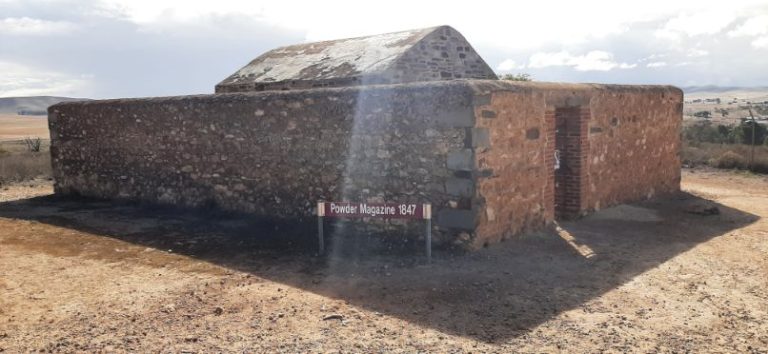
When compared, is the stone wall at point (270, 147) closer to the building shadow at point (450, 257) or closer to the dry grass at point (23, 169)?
the building shadow at point (450, 257)

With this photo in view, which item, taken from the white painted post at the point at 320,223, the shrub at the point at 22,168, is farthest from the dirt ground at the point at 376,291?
the shrub at the point at 22,168

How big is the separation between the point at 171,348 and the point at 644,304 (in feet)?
13.1

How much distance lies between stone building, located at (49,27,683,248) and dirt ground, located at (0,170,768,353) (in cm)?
59

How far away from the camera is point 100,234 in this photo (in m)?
8.77

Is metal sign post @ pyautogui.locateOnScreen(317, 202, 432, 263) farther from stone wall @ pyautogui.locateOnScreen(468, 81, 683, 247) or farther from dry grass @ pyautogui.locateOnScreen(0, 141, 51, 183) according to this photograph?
dry grass @ pyautogui.locateOnScreen(0, 141, 51, 183)

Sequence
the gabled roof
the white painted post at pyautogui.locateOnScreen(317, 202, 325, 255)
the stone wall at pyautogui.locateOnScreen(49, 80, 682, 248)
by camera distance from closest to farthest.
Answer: the white painted post at pyautogui.locateOnScreen(317, 202, 325, 255) → the stone wall at pyautogui.locateOnScreen(49, 80, 682, 248) → the gabled roof

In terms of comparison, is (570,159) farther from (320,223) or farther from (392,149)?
(320,223)

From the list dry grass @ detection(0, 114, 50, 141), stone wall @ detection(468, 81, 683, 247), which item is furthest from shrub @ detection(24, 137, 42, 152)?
dry grass @ detection(0, 114, 50, 141)

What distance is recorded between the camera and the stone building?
7.18m

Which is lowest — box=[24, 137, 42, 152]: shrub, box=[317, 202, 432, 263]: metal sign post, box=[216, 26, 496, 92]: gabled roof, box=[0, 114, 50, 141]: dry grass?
box=[317, 202, 432, 263]: metal sign post

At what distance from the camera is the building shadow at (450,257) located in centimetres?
544

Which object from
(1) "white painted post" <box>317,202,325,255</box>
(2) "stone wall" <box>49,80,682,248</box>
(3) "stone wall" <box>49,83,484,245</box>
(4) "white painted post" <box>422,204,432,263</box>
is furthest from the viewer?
(3) "stone wall" <box>49,83,484,245</box>

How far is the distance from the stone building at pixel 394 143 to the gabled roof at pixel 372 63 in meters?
0.04

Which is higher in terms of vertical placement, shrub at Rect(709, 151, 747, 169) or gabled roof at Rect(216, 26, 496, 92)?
gabled roof at Rect(216, 26, 496, 92)
